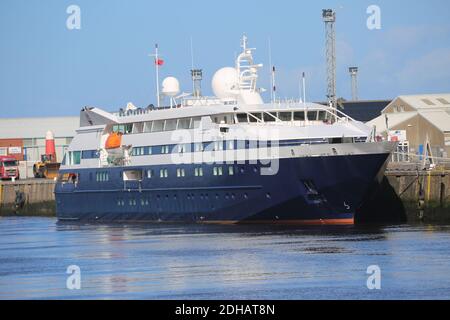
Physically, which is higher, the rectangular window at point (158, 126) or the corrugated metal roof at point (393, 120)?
the corrugated metal roof at point (393, 120)

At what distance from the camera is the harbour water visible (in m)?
37.8

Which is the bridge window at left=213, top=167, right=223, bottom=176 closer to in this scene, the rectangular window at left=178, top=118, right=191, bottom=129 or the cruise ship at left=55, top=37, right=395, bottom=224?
the cruise ship at left=55, top=37, right=395, bottom=224

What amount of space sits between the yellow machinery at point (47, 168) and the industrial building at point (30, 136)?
39.2 feet

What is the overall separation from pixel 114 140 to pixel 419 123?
36.3 meters

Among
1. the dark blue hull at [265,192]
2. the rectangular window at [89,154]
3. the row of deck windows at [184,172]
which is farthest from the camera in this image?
the rectangular window at [89,154]

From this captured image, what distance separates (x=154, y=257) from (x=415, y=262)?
10902mm

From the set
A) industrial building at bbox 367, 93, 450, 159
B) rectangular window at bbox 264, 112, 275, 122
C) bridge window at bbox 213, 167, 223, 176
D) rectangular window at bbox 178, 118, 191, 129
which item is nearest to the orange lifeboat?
rectangular window at bbox 178, 118, 191, 129

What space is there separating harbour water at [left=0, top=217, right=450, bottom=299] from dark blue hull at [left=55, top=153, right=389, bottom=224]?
87cm

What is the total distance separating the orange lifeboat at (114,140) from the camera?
66.2 m

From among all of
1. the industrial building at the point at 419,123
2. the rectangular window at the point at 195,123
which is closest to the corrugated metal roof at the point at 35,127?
the industrial building at the point at 419,123

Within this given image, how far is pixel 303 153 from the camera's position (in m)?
55.2

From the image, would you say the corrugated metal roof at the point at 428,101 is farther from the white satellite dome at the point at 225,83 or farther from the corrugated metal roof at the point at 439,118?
the white satellite dome at the point at 225,83
